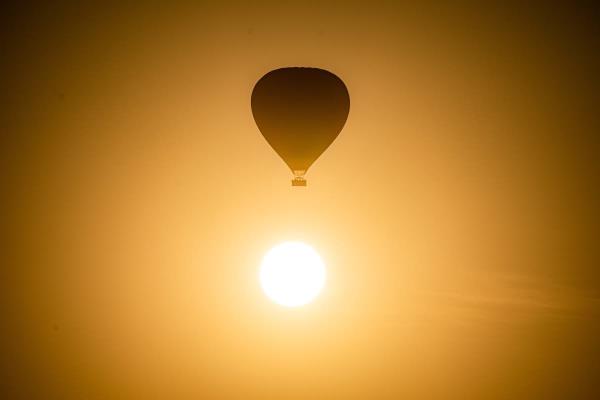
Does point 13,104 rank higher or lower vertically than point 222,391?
higher

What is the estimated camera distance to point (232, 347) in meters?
8.87

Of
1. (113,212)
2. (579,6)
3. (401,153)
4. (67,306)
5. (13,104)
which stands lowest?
(67,306)

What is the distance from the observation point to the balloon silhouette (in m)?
3.42

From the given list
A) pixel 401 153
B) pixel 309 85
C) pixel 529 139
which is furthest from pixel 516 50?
pixel 309 85

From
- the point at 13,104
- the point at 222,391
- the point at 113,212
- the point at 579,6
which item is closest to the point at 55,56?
the point at 13,104

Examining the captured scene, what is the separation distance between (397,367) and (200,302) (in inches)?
161

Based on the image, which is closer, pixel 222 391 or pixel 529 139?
pixel 529 139

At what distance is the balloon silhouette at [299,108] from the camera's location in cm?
342

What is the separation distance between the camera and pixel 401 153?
19.2 ft

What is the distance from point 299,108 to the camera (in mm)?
3479

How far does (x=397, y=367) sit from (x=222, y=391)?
11.6 ft

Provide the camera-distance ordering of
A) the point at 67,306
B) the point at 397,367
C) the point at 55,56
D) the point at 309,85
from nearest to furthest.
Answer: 1. the point at 309,85
2. the point at 55,56
3. the point at 67,306
4. the point at 397,367

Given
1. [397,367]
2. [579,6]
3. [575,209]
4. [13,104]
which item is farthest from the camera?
[397,367]

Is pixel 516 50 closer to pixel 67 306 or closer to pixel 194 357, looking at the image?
pixel 194 357
